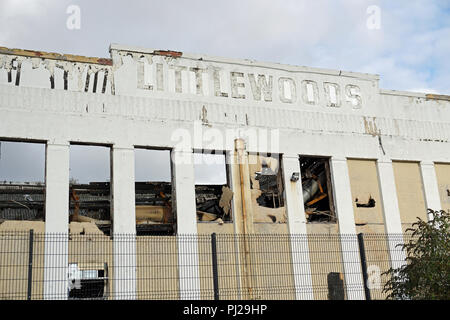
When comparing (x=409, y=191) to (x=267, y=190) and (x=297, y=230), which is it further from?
(x=267, y=190)

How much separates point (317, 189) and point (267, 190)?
192 cm

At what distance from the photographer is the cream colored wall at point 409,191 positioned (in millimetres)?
19562

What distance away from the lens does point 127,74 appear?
57.2 feet

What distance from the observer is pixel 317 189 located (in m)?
19.7

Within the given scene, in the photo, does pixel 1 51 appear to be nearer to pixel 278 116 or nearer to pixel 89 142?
pixel 89 142

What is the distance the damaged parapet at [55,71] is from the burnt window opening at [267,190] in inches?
198

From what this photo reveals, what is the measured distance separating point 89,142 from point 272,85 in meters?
6.36

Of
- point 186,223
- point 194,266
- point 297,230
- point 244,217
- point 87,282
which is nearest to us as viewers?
point 87,282

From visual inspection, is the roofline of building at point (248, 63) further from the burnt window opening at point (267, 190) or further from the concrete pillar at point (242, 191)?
the burnt window opening at point (267, 190)

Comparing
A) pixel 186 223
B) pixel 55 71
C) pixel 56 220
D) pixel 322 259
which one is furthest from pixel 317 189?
pixel 55 71

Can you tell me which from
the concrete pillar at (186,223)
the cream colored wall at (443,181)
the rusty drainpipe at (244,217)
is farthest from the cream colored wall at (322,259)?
the cream colored wall at (443,181)

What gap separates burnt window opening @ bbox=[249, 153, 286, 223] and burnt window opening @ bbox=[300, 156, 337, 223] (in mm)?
1201
